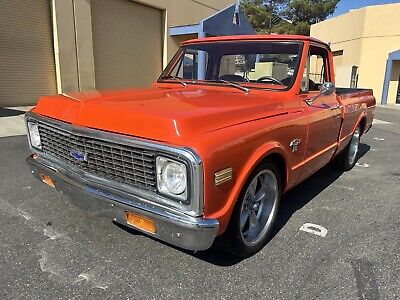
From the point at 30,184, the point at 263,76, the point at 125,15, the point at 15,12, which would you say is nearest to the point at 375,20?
the point at 125,15

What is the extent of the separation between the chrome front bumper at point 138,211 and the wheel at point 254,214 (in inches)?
16.2

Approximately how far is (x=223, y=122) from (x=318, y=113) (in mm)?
1638

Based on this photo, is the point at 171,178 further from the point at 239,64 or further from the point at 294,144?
the point at 239,64

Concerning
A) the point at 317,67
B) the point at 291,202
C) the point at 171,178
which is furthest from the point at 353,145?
the point at 171,178

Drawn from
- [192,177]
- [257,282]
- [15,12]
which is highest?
[15,12]

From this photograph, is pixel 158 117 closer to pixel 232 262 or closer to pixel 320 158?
pixel 232 262

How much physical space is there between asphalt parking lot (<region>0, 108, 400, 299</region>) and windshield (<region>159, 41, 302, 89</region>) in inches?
58.5

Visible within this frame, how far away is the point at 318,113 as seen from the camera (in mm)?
3666

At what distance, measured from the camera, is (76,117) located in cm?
→ 269

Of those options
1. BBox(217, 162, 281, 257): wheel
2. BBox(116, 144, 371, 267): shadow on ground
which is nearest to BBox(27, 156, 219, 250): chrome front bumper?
BBox(217, 162, 281, 257): wheel

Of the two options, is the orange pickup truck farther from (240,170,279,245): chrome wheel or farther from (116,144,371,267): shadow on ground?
(116,144,371,267): shadow on ground

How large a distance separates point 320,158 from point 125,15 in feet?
35.2

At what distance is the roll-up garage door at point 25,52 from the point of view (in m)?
9.73

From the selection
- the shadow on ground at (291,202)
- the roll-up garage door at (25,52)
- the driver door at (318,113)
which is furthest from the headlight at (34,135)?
the roll-up garage door at (25,52)
